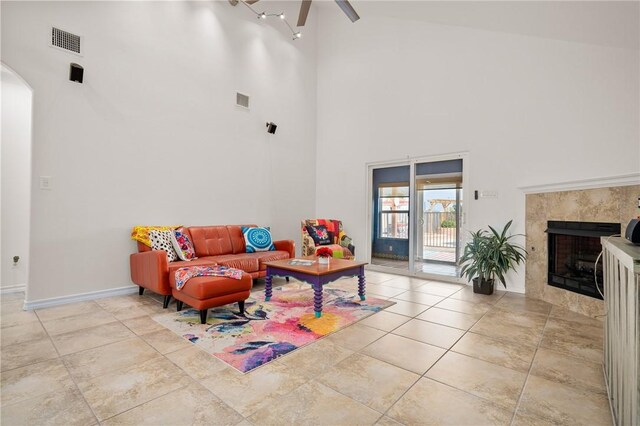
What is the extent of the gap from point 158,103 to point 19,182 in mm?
2126

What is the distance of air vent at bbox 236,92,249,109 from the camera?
18.2 feet

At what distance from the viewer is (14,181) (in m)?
4.20

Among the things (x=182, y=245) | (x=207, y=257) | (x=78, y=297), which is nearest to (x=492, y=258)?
(x=207, y=257)

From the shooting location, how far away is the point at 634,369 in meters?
1.17

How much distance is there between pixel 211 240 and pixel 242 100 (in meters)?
2.61

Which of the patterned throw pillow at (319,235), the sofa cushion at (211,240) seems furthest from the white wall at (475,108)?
the sofa cushion at (211,240)

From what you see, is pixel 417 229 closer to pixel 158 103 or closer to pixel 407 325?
pixel 407 325

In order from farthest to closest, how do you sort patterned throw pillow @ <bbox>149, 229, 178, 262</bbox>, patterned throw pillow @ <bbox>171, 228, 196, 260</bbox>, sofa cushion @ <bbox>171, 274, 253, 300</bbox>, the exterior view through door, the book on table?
the exterior view through door
patterned throw pillow @ <bbox>171, 228, 196, 260</bbox>
patterned throw pillow @ <bbox>149, 229, 178, 262</bbox>
the book on table
sofa cushion @ <bbox>171, 274, 253, 300</bbox>

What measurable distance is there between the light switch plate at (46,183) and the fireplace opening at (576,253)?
606cm

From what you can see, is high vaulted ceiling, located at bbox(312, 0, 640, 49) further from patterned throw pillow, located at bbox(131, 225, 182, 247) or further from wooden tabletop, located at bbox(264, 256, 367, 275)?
patterned throw pillow, located at bbox(131, 225, 182, 247)

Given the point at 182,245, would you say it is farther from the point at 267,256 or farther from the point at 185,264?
the point at 267,256

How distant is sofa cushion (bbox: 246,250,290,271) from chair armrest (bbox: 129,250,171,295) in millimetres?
1301

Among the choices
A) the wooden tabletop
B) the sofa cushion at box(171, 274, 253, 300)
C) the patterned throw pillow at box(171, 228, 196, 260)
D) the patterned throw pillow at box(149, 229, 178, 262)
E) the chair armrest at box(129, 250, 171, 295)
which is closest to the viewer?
the sofa cushion at box(171, 274, 253, 300)

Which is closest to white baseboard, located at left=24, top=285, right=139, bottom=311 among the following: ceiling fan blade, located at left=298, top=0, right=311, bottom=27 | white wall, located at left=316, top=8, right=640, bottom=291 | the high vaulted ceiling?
white wall, located at left=316, top=8, right=640, bottom=291
